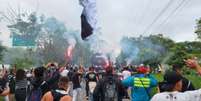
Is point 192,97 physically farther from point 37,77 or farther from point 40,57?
point 40,57

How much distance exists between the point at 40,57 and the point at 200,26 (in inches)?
1113

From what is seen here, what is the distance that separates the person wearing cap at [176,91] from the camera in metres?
5.45

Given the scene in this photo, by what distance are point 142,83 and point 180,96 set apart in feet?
14.7

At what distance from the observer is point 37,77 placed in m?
9.25

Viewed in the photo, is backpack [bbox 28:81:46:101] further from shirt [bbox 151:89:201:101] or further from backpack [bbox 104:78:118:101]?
shirt [bbox 151:89:201:101]

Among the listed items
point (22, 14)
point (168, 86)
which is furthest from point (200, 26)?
point (168, 86)

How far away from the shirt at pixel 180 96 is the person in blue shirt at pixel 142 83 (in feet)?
14.2

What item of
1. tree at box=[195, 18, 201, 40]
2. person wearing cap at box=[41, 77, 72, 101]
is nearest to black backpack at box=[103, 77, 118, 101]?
person wearing cap at box=[41, 77, 72, 101]

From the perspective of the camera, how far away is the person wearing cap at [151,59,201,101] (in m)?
5.45

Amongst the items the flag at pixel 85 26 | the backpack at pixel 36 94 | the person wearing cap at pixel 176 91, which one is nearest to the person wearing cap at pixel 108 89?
the backpack at pixel 36 94

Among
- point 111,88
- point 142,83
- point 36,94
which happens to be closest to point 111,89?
point 111,88

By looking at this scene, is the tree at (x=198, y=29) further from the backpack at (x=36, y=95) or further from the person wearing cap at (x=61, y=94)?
the person wearing cap at (x=61, y=94)

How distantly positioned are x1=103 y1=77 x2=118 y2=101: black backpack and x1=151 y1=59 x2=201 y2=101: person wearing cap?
213 inches

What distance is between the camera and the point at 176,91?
564cm
